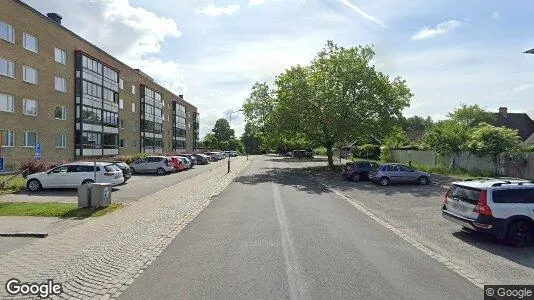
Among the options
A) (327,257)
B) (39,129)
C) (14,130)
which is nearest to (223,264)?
(327,257)

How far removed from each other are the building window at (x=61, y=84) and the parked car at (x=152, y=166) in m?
10.1

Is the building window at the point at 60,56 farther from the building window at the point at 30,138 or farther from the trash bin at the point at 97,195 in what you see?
the trash bin at the point at 97,195

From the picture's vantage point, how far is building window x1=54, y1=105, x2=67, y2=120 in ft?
129

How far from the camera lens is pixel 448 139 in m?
35.1

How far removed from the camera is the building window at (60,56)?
38844 millimetres

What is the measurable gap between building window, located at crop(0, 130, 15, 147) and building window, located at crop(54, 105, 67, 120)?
21.2ft

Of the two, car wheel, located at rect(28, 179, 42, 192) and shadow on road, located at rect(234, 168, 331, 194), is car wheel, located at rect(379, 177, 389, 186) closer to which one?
shadow on road, located at rect(234, 168, 331, 194)

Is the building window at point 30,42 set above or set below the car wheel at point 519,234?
above

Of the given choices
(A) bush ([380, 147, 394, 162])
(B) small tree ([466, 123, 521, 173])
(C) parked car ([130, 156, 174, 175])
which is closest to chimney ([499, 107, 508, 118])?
(A) bush ([380, 147, 394, 162])

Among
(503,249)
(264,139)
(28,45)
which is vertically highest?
(28,45)

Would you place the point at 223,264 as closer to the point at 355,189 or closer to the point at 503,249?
the point at 503,249

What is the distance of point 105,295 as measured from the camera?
21.3ft

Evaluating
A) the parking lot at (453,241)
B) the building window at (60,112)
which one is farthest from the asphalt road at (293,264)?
the building window at (60,112)

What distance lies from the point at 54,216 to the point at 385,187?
57.8 feet
